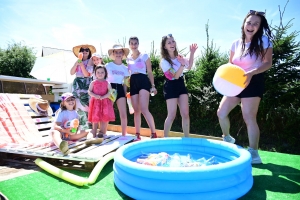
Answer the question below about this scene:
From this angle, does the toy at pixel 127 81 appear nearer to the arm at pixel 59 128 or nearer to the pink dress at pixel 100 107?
the pink dress at pixel 100 107

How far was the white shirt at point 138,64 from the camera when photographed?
14.4 ft

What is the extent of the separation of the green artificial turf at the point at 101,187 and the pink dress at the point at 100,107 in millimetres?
1532

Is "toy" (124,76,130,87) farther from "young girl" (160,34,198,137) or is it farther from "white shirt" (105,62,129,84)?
"young girl" (160,34,198,137)

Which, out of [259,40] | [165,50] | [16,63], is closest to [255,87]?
[259,40]

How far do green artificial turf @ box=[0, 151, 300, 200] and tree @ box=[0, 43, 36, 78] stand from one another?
1844 cm

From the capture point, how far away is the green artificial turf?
91.0 inches

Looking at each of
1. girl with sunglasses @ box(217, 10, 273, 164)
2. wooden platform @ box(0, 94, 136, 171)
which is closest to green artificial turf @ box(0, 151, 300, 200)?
wooden platform @ box(0, 94, 136, 171)

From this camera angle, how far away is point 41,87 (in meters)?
11.9

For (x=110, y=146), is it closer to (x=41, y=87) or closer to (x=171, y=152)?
(x=171, y=152)

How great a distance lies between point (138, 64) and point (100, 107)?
1175 millimetres

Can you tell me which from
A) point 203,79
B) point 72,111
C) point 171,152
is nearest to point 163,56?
point 171,152

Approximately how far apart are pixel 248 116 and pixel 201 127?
3499mm

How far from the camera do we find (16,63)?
1888 centimetres

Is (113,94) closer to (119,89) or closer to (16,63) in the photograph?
(119,89)
